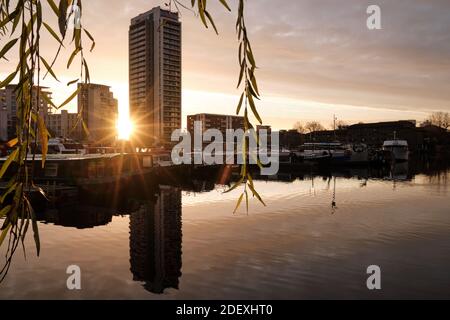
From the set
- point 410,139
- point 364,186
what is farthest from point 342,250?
point 410,139

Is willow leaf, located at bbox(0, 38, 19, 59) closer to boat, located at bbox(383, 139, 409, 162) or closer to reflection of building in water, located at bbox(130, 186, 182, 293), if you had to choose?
reflection of building in water, located at bbox(130, 186, 182, 293)

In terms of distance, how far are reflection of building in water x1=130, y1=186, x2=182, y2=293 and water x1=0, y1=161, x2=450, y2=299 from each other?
65mm

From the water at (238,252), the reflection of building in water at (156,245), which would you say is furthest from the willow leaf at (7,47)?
the reflection of building in water at (156,245)

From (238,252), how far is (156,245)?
497 cm

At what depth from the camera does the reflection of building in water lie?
14225mm

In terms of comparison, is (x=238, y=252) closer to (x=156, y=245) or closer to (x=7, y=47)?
(x=156, y=245)

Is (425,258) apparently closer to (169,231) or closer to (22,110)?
(169,231)

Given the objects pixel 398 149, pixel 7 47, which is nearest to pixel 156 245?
pixel 7 47

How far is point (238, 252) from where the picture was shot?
1650 cm

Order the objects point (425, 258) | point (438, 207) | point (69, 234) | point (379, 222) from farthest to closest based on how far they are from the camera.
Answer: point (438, 207) → point (379, 222) → point (69, 234) → point (425, 258)

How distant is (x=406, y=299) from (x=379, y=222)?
12.0 metres

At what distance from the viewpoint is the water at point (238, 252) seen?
41.2ft

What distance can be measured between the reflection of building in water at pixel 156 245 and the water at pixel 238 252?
65mm

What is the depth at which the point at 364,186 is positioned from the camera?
4288 cm
